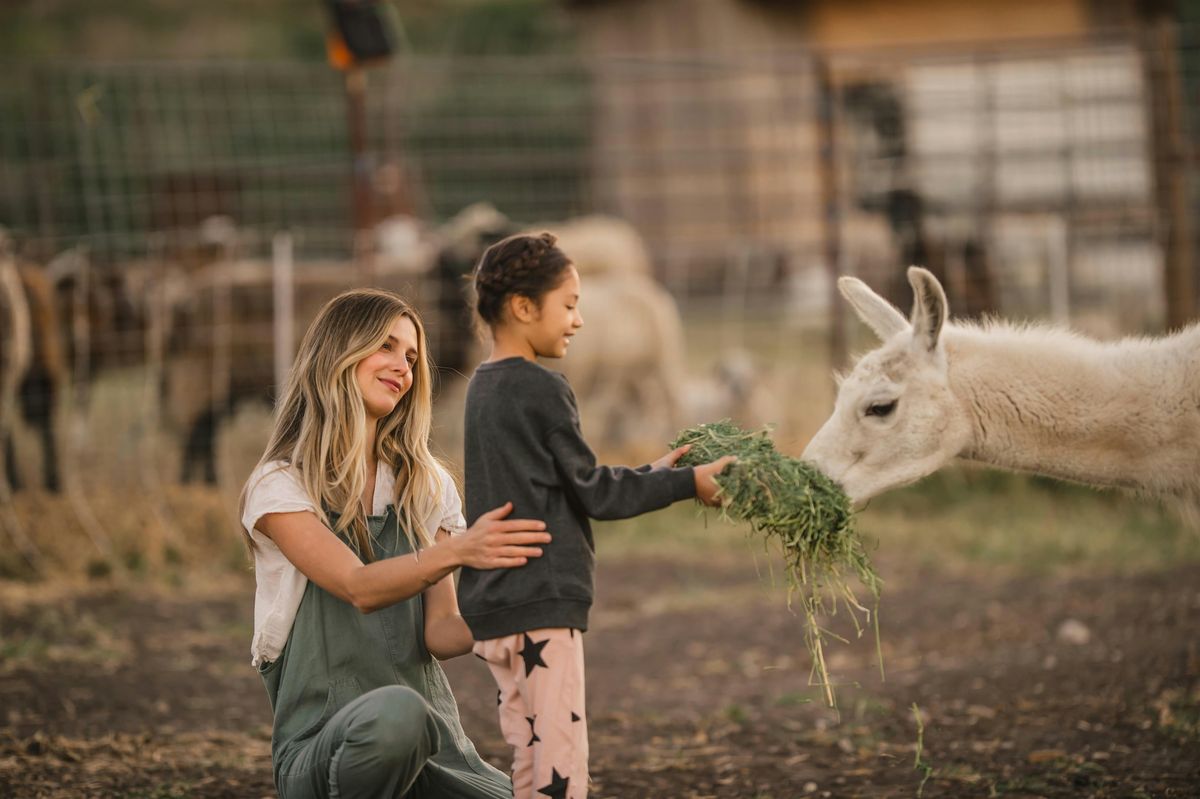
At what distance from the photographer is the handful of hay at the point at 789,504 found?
325 cm

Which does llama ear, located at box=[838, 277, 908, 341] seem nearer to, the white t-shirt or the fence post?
the white t-shirt

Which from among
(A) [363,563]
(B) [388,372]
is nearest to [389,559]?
(A) [363,563]

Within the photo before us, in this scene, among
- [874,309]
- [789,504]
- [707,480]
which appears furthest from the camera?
[874,309]

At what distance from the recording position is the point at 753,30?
58.2 ft

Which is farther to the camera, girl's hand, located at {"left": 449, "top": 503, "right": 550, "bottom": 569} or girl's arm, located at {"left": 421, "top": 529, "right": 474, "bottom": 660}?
girl's arm, located at {"left": 421, "top": 529, "right": 474, "bottom": 660}

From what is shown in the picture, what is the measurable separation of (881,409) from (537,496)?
131 cm

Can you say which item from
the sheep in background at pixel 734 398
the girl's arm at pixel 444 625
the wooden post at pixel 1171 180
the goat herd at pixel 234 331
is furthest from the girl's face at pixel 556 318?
the sheep in background at pixel 734 398

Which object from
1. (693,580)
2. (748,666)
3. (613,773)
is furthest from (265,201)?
(613,773)

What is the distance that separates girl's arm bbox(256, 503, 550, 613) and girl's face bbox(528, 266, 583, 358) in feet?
1.32

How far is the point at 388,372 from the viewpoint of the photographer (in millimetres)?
3289

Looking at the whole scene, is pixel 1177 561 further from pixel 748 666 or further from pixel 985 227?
pixel 985 227

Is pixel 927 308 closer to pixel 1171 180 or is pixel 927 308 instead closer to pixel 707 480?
pixel 707 480

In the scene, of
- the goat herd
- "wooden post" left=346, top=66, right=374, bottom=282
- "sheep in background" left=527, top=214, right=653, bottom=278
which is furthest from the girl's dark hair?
"sheep in background" left=527, top=214, right=653, bottom=278

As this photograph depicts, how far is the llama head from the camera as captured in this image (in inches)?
150
